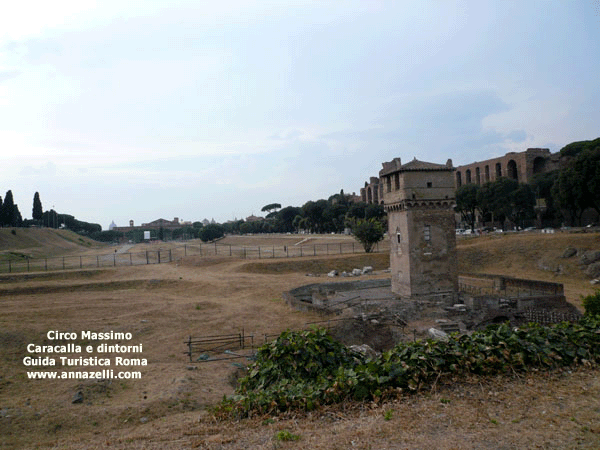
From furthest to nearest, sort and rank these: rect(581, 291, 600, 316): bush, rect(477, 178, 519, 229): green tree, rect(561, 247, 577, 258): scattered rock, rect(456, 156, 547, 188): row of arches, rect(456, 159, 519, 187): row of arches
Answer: rect(456, 159, 519, 187): row of arches → rect(456, 156, 547, 188): row of arches → rect(477, 178, 519, 229): green tree → rect(561, 247, 577, 258): scattered rock → rect(581, 291, 600, 316): bush

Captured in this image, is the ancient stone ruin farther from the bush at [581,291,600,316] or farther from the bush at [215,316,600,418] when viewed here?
the bush at [215,316,600,418]

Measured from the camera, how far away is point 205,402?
39.3ft

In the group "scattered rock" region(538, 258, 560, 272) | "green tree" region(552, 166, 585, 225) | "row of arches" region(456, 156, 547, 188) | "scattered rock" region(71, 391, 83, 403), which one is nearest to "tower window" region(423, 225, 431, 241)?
"scattered rock" region(538, 258, 560, 272)

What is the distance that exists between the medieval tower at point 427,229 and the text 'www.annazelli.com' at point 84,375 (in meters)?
16.5

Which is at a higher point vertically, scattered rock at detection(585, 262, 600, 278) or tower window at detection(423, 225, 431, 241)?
tower window at detection(423, 225, 431, 241)

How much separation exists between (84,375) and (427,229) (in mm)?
19351

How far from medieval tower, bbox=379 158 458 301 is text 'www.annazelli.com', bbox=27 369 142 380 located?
16506 millimetres

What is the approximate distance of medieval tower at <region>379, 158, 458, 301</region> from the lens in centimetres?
Answer: 2453

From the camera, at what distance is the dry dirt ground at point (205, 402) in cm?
645

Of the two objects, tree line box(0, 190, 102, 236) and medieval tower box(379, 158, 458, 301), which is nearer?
medieval tower box(379, 158, 458, 301)

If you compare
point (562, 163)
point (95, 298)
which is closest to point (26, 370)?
point (95, 298)

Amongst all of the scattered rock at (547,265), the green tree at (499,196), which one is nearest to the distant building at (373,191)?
the green tree at (499,196)

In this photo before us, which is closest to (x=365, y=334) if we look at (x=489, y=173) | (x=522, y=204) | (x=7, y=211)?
(x=522, y=204)

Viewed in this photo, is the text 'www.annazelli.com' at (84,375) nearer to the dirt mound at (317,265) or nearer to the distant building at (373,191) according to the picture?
the dirt mound at (317,265)
